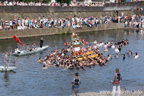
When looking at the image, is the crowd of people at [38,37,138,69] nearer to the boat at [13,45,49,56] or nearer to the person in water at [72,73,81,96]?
the boat at [13,45,49,56]

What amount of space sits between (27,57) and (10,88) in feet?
43.1

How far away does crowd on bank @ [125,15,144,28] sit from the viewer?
2921 inches

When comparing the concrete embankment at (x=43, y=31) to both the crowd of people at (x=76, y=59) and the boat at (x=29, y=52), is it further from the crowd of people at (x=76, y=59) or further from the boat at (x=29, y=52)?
the crowd of people at (x=76, y=59)

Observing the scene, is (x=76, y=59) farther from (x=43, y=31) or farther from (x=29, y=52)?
(x=43, y=31)

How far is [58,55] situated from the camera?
40.8 metres

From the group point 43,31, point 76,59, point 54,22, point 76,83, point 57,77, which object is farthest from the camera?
point 54,22

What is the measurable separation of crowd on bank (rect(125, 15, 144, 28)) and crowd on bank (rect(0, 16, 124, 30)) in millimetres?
1797

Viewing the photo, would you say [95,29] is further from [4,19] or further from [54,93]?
[54,93]

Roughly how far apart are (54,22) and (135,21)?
22806mm

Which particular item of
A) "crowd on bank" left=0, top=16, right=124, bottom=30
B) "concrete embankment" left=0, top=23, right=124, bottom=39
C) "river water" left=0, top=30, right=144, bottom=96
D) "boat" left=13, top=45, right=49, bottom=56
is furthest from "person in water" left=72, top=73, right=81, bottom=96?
"crowd on bank" left=0, top=16, right=124, bottom=30

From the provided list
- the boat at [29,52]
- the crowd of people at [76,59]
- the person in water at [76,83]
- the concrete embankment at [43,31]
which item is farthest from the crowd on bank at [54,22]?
the person in water at [76,83]

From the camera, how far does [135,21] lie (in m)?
75.1

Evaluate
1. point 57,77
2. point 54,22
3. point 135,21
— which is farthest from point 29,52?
point 135,21

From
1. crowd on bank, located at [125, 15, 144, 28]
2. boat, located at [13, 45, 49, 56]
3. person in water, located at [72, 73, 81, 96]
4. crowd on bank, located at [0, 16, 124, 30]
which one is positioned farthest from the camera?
crowd on bank, located at [125, 15, 144, 28]
